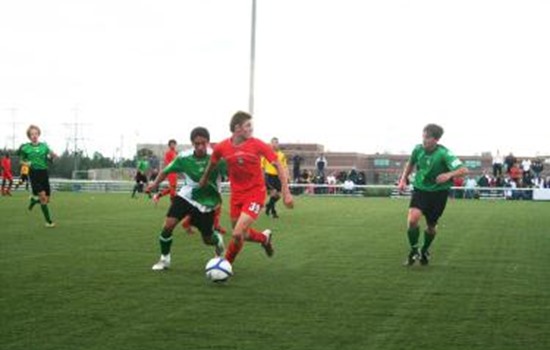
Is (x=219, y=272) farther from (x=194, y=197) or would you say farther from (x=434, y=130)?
(x=434, y=130)

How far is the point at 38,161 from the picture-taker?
1766 cm

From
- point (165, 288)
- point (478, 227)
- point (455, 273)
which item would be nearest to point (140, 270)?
point (165, 288)

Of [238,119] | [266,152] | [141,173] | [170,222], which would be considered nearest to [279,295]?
[266,152]

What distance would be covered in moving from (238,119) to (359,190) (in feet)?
111

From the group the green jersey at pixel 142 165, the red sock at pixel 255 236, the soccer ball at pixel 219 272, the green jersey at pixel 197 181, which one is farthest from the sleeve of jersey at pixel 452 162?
the green jersey at pixel 142 165

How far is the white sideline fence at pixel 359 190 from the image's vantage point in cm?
3916

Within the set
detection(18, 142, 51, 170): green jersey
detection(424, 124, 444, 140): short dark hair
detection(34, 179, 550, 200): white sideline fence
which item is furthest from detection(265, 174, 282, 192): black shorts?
detection(34, 179, 550, 200): white sideline fence

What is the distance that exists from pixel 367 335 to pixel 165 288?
301 centimetres

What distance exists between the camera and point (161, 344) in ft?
20.2

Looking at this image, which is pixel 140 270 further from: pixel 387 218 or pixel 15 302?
pixel 387 218

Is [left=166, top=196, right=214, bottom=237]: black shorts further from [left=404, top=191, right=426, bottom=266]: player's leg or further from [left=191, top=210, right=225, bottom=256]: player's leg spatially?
[left=404, top=191, right=426, bottom=266]: player's leg

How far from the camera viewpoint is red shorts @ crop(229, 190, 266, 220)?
9.56 meters

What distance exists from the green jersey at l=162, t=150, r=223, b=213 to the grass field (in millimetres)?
893

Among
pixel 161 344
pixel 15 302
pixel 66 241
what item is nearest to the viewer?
pixel 161 344
